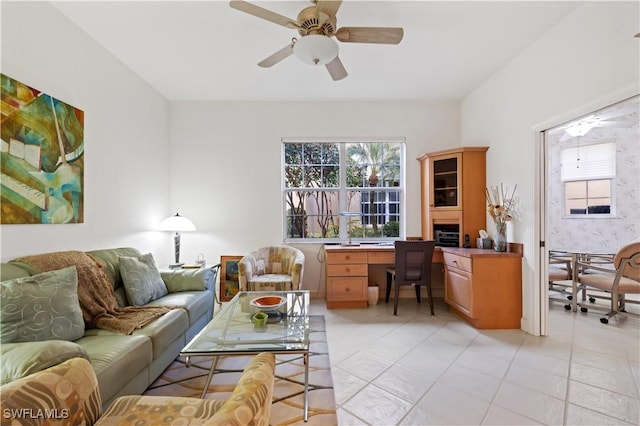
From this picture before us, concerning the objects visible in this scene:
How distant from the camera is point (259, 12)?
5.85 feet

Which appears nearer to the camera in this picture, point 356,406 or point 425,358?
point 356,406

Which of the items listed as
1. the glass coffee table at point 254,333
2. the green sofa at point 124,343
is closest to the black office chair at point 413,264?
the glass coffee table at point 254,333

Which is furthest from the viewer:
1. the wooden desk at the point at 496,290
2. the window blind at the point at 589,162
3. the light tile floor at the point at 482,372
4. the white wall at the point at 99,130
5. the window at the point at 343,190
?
the window blind at the point at 589,162

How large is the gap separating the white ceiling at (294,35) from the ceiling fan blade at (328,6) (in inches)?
13.6

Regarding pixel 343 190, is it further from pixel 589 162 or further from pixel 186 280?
pixel 589 162

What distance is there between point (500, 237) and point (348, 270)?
5.71 ft

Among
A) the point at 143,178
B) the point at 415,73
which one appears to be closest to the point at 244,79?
the point at 143,178

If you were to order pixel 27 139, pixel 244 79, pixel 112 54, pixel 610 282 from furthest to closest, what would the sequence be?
pixel 244 79 → pixel 610 282 → pixel 112 54 → pixel 27 139

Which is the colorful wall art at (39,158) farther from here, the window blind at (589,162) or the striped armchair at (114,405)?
the window blind at (589,162)

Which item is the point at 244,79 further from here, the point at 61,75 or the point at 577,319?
the point at 577,319

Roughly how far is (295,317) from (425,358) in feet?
3.81

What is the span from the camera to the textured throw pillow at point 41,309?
1.41 metres

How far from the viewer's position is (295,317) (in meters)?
2.04

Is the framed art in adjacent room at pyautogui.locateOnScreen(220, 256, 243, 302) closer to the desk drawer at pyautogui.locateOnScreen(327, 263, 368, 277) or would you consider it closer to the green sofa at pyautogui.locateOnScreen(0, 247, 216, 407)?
the green sofa at pyautogui.locateOnScreen(0, 247, 216, 407)
